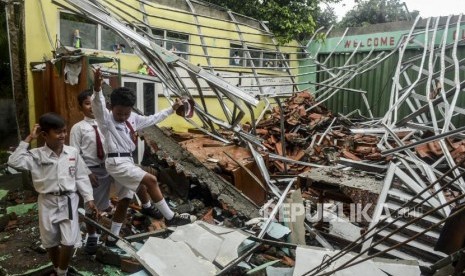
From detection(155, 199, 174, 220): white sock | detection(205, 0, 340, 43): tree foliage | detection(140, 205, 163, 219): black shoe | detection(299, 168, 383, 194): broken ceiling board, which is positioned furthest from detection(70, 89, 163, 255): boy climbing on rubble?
detection(205, 0, 340, 43): tree foliage

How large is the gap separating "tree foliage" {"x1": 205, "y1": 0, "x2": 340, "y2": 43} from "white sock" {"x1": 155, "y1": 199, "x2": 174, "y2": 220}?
7.77m

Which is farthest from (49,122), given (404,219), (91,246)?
(404,219)

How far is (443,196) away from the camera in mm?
3436

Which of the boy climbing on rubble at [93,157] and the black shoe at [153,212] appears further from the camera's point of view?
the black shoe at [153,212]

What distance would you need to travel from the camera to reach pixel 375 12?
18.0 m

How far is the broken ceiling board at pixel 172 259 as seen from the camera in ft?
9.28

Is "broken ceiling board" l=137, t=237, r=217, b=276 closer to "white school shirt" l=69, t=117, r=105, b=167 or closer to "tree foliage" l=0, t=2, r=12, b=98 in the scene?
"white school shirt" l=69, t=117, r=105, b=167

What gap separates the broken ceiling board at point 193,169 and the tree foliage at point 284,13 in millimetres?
6350

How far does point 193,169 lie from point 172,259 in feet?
6.00

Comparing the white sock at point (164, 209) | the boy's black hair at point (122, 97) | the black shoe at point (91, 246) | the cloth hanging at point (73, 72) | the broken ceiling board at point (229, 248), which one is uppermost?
the cloth hanging at point (73, 72)

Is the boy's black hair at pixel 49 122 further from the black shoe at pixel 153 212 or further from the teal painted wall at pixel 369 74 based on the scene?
the teal painted wall at pixel 369 74

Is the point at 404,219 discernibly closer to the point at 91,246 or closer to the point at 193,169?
the point at 193,169

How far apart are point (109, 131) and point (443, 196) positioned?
3.31 metres

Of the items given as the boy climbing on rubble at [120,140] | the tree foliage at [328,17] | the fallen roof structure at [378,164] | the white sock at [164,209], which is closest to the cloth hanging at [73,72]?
the fallen roof structure at [378,164]
